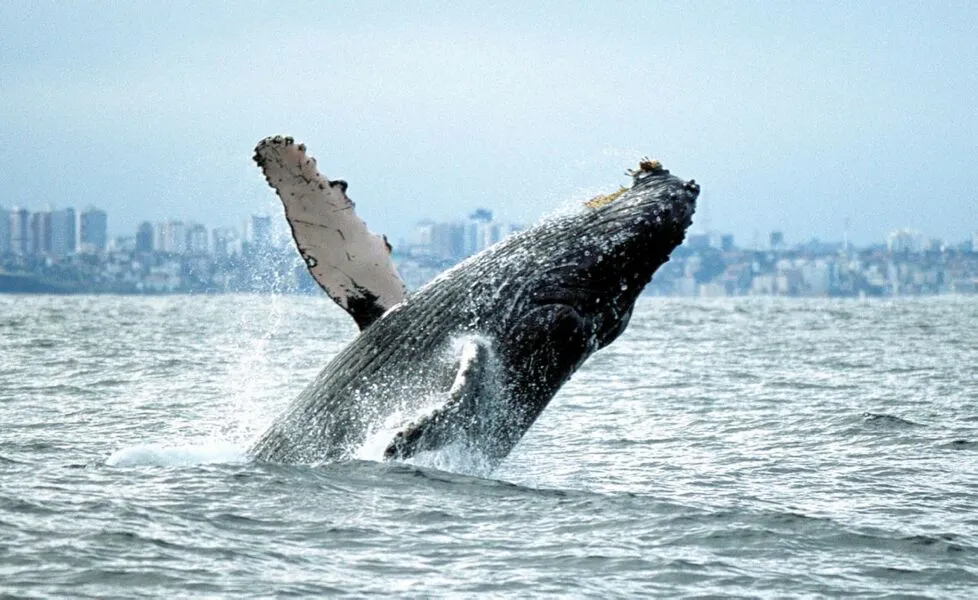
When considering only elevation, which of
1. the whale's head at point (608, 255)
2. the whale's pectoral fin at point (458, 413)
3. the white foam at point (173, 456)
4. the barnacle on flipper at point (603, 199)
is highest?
the barnacle on flipper at point (603, 199)

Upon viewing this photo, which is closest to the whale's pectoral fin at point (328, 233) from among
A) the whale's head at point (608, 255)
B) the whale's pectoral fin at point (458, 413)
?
the whale's pectoral fin at point (458, 413)

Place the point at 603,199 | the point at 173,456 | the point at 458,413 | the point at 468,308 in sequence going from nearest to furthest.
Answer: the point at 458,413, the point at 468,308, the point at 603,199, the point at 173,456

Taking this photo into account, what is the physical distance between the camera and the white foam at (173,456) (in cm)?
960

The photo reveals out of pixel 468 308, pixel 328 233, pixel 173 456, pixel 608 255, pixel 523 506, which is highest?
pixel 328 233

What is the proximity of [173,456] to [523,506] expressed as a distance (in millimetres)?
2627

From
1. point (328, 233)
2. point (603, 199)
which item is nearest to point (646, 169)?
point (603, 199)

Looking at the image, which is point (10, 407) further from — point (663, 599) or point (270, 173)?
point (663, 599)

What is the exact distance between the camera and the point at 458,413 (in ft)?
27.2

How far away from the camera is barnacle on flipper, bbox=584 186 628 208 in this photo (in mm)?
9484

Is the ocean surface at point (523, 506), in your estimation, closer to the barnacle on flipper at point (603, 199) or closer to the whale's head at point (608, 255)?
the whale's head at point (608, 255)

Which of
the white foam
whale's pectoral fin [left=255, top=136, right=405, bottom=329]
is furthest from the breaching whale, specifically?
the white foam

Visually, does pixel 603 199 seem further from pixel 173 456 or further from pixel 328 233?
pixel 173 456

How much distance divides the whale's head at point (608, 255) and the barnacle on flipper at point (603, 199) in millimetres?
54

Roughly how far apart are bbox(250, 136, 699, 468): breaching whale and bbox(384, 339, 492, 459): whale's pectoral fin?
0.02 m
